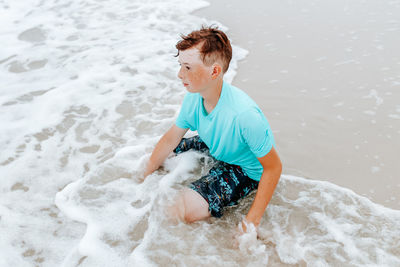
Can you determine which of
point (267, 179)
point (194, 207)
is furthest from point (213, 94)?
point (194, 207)

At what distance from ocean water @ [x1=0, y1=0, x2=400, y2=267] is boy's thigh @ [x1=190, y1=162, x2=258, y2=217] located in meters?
0.14

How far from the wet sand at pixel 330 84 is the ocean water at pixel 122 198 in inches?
13.3

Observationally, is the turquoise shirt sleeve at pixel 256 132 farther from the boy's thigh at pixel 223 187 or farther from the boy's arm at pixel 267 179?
the boy's thigh at pixel 223 187

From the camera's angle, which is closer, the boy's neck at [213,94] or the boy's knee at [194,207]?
the boy's neck at [213,94]

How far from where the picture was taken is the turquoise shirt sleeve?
7.06 feet

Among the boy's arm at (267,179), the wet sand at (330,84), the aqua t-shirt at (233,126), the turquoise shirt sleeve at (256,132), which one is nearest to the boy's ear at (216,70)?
the aqua t-shirt at (233,126)

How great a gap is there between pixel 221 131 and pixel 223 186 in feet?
1.43

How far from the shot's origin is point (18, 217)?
2.64 meters

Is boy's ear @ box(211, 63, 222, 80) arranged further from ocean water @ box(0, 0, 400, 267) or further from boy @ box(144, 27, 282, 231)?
ocean water @ box(0, 0, 400, 267)

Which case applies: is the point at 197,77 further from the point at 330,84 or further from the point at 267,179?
the point at 330,84

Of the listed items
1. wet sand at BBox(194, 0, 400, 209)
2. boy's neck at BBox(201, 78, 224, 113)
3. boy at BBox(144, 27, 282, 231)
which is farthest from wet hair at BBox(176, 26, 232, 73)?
wet sand at BBox(194, 0, 400, 209)

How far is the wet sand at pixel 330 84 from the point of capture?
309 cm

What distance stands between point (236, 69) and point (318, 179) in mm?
2421

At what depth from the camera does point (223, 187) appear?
8.14 ft
